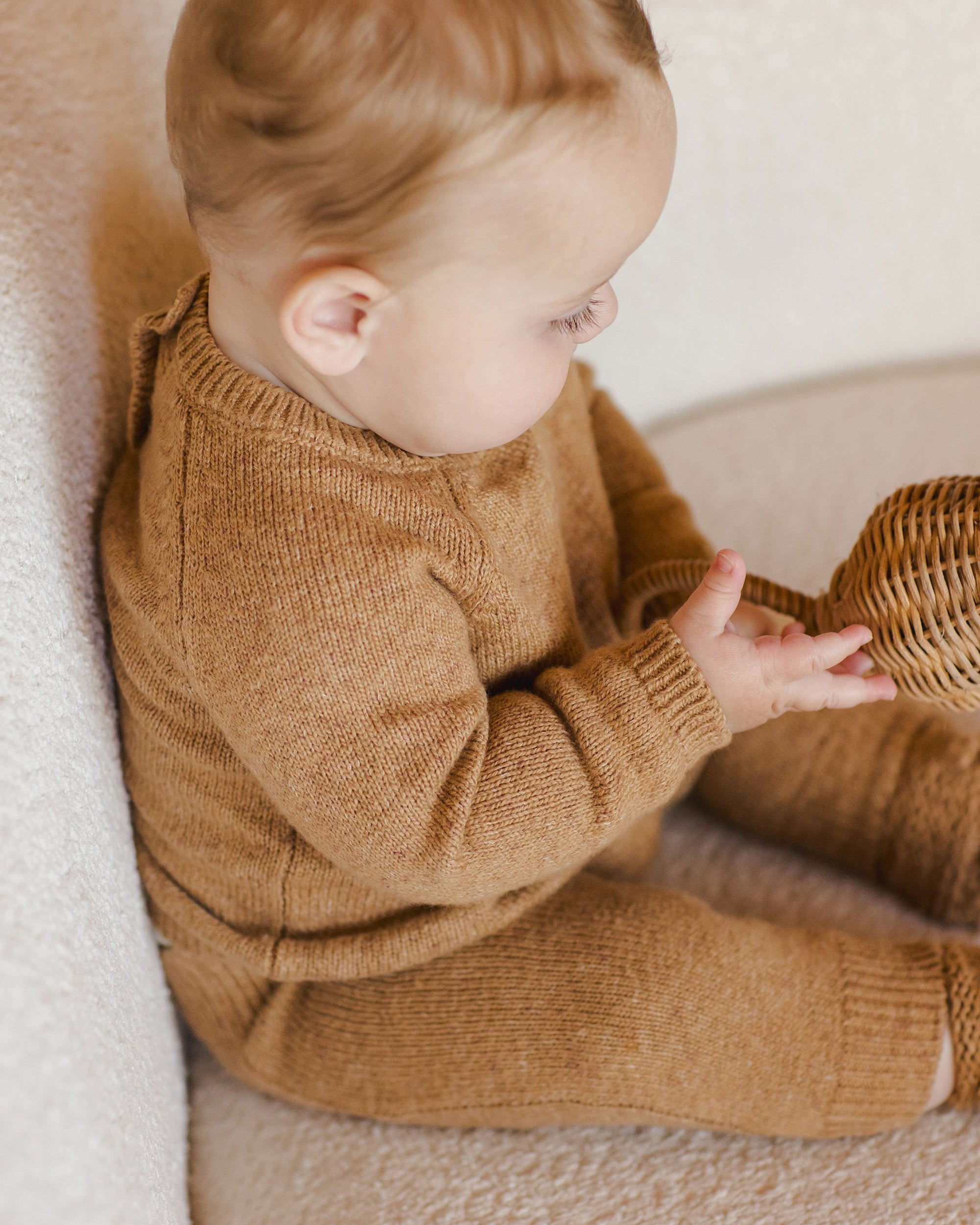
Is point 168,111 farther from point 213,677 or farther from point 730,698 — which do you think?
point 730,698

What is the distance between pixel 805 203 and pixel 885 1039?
2.44 ft

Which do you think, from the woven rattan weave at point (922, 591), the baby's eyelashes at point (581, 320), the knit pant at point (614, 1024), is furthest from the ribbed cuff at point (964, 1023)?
the baby's eyelashes at point (581, 320)

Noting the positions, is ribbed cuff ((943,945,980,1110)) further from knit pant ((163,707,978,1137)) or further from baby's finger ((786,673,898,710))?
baby's finger ((786,673,898,710))

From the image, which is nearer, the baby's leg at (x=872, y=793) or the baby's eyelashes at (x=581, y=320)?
the baby's eyelashes at (x=581, y=320)

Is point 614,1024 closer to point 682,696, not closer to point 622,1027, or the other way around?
point 622,1027

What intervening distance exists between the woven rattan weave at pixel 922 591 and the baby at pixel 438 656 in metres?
0.03

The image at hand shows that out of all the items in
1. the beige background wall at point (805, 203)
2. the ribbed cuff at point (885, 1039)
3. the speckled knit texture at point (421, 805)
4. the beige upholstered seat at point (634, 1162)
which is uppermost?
the beige background wall at point (805, 203)

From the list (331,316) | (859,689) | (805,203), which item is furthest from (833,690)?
(805,203)

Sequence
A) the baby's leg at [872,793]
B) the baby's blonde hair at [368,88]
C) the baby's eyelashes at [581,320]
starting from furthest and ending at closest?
the baby's leg at [872,793] → the baby's eyelashes at [581,320] → the baby's blonde hair at [368,88]

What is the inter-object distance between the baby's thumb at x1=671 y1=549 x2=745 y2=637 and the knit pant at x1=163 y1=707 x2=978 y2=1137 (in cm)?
20

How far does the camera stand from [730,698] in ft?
2.10

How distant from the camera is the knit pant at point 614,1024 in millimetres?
669

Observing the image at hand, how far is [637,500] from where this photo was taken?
0.88 m

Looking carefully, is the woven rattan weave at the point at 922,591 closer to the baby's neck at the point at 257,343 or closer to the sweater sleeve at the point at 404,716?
the sweater sleeve at the point at 404,716
